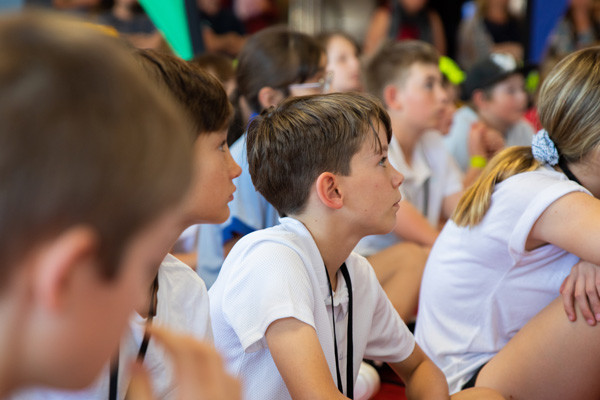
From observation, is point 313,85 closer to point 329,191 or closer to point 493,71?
point 329,191

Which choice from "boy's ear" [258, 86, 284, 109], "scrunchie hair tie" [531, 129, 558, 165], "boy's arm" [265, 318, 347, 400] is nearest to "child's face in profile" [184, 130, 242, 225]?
"boy's arm" [265, 318, 347, 400]

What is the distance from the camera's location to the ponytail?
142 centimetres

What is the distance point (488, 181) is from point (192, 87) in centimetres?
67

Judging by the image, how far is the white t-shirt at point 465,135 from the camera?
10.1 feet

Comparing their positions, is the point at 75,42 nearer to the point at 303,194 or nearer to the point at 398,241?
the point at 303,194

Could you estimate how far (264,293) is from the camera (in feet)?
3.51

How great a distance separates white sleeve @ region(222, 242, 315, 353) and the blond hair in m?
0.51

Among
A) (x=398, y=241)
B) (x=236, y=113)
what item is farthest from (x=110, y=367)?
(x=398, y=241)

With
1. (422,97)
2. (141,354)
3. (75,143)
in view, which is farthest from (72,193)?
(422,97)

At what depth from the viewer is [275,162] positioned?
4.12 feet

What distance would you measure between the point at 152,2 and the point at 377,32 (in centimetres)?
186

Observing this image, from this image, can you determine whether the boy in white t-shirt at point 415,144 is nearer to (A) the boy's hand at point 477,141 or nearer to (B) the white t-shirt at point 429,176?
(B) the white t-shirt at point 429,176

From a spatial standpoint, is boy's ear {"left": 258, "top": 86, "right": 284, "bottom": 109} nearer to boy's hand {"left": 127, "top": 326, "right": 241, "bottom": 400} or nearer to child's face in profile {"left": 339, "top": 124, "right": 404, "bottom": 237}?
child's face in profile {"left": 339, "top": 124, "right": 404, "bottom": 237}

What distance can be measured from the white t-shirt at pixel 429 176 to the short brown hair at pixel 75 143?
1.80 metres
